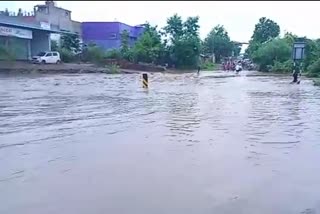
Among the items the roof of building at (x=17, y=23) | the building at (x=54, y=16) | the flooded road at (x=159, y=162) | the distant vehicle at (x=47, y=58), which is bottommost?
the flooded road at (x=159, y=162)

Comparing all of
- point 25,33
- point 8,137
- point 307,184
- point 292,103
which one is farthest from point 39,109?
point 25,33

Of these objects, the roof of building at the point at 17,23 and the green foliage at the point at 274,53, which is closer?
the roof of building at the point at 17,23

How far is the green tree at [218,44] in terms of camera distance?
88625 millimetres

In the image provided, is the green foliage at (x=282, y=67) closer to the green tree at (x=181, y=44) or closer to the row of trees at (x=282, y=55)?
the row of trees at (x=282, y=55)

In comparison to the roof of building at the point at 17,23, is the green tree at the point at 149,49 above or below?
below

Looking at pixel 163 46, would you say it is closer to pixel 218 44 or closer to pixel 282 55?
pixel 282 55

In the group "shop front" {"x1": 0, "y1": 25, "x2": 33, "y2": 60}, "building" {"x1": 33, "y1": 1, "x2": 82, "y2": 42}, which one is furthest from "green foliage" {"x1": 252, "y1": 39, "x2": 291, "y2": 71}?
"shop front" {"x1": 0, "y1": 25, "x2": 33, "y2": 60}

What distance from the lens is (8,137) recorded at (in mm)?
9516

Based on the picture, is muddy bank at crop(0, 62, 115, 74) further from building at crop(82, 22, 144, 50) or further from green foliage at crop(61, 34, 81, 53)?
building at crop(82, 22, 144, 50)

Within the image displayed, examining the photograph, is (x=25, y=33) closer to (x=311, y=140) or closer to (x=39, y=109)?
(x=39, y=109)

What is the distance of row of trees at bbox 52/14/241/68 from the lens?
53844 mm

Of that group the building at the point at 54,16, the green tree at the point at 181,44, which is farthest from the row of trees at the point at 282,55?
the building at the point at 54,16

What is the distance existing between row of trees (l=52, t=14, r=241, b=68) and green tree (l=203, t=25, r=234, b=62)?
21.2 metres

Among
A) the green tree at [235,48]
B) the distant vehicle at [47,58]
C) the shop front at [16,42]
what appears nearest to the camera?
the shop front at [16,42]
